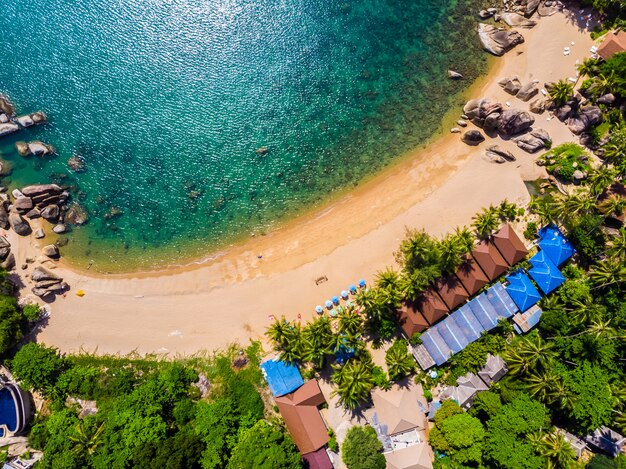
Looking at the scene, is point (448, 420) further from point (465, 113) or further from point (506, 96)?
point (506, 96)

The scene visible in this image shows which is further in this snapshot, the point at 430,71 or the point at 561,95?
the point at 430,71

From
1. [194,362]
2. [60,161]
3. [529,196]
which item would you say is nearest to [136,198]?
[60,161]

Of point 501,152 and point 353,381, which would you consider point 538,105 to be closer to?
point 501,152

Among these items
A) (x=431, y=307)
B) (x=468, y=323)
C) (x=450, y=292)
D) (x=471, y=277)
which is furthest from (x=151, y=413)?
(x=471, y=277)

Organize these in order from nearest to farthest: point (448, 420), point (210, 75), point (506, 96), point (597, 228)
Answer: point (448, 420)
point (597, 228)
point (506, 96)
point (210, 75)

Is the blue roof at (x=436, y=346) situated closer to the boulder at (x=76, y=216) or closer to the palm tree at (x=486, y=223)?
the palm tree at (x=486, y=223)

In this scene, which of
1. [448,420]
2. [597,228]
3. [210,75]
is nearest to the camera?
[448,420]

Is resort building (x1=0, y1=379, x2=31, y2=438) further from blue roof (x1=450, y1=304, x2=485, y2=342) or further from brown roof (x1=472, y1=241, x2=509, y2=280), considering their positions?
brown roof (x1=472, y1=241, x2=509, y2=280)
